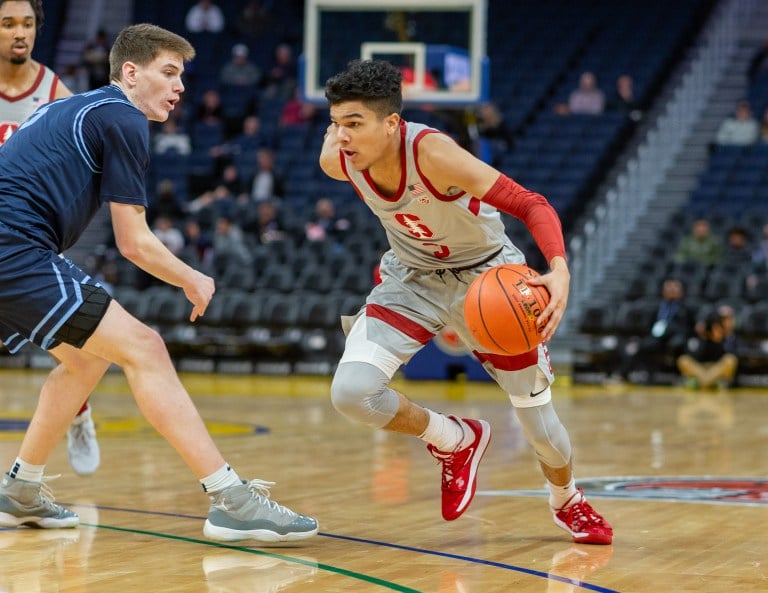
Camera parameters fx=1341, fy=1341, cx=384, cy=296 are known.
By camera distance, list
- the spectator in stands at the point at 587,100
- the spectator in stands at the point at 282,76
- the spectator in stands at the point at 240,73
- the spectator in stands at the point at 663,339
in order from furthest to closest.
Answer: the spectator in stands at the point at 240,73, the spectator in stands at the point at 282,76, the spectator in stands at the point at 587,100, the spectator in stands at the point at 663,339

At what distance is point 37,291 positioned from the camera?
425cm

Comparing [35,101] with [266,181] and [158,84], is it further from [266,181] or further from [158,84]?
[266,181]

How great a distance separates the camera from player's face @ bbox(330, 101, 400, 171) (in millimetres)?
4516

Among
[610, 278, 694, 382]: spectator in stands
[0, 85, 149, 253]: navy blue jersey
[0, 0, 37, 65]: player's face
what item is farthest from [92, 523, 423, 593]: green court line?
[610, 278, 694, 382]: spectator in stands

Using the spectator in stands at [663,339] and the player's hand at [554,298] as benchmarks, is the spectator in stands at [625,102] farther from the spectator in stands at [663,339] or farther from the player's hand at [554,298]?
the player's hand at [554,298]

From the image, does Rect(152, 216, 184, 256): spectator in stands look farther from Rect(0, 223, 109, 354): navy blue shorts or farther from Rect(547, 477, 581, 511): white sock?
Rect(0, 223, 109, 354): navy blue shorts

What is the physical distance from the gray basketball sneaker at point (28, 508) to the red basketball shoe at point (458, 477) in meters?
1.35

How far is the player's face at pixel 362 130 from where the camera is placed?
4516mm

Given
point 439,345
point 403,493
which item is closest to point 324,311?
point 439,345

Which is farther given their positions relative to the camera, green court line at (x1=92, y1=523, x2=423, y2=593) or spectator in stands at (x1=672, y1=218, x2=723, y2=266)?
spectator in stands at (x1=672, y1=218, x2=723, y2=266)

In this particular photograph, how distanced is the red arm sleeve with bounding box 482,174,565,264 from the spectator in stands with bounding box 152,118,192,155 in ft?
50.9

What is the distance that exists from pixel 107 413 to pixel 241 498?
19.8 ft

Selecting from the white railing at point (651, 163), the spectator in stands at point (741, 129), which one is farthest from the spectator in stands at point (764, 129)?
the white railing at point (651, 163)

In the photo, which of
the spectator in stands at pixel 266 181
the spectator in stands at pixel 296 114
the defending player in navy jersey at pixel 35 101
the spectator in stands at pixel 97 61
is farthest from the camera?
the spectator in stands at pixel 97 61
